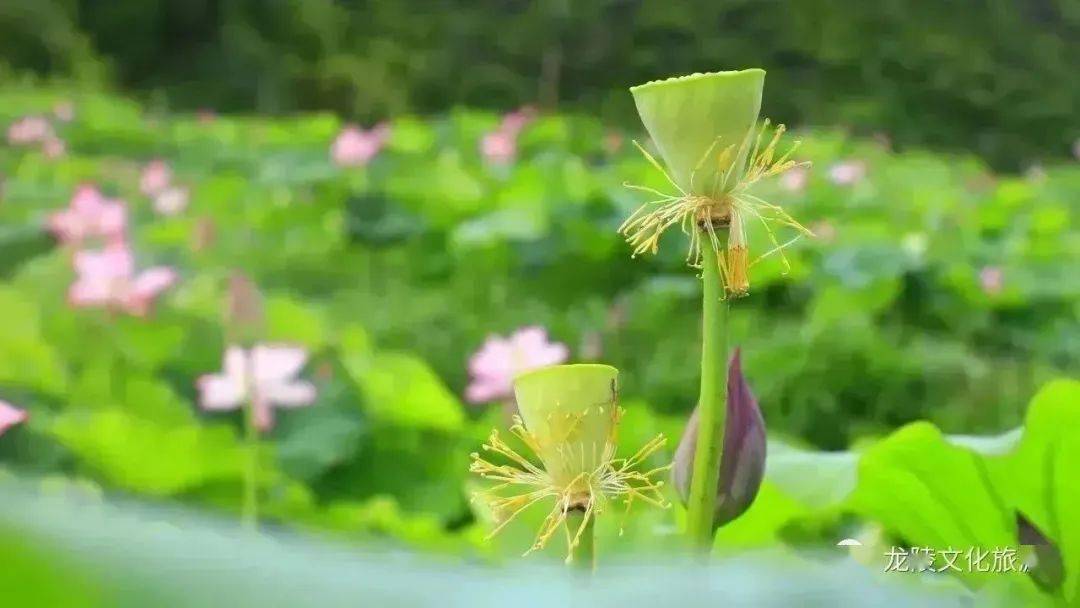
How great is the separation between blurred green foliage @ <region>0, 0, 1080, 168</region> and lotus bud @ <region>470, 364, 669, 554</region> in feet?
17.2

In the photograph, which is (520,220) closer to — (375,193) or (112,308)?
(375,193)

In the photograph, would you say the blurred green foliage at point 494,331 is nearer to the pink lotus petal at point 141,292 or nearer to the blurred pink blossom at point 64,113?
the pink lotus petal at point 141,292

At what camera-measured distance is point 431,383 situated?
2.77ft

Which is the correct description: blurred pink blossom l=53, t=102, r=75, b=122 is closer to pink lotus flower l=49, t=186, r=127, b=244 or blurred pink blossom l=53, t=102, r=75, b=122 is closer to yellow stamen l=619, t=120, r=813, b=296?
pink lotus flower l=49, t=186, r=127, b=244

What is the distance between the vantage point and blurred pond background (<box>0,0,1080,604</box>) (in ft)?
2.43

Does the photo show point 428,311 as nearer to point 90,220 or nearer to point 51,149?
point 90,220

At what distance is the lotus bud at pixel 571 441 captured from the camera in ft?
0.68

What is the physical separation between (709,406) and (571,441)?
0.09ft

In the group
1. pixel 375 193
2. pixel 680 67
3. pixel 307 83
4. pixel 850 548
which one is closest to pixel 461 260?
pixel 375 193

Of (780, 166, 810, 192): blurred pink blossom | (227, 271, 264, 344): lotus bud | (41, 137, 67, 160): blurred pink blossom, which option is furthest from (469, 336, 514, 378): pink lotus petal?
(41, 137, 67, 160): blurred pink blossom

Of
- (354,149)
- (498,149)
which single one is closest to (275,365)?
(354,149)

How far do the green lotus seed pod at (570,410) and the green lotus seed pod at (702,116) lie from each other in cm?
4

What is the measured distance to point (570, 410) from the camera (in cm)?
21

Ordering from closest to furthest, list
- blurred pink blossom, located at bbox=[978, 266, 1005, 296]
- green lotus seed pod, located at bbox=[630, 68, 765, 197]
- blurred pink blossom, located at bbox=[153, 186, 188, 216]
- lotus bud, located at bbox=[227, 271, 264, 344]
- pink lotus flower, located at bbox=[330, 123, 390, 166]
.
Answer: green lotus seed pod, located at bbox=[630, 68, 765, 197]
lotus bud, located at bbox=[227, 271, 264, 344]
blurred pink blossom, located at bbox=[978, 266, 1005, 296]
blurred pink blossom, located at bbox=[153, 186, 188, 216]
pink lotus flower, located at bbox=[330, 123, 390, 166]
